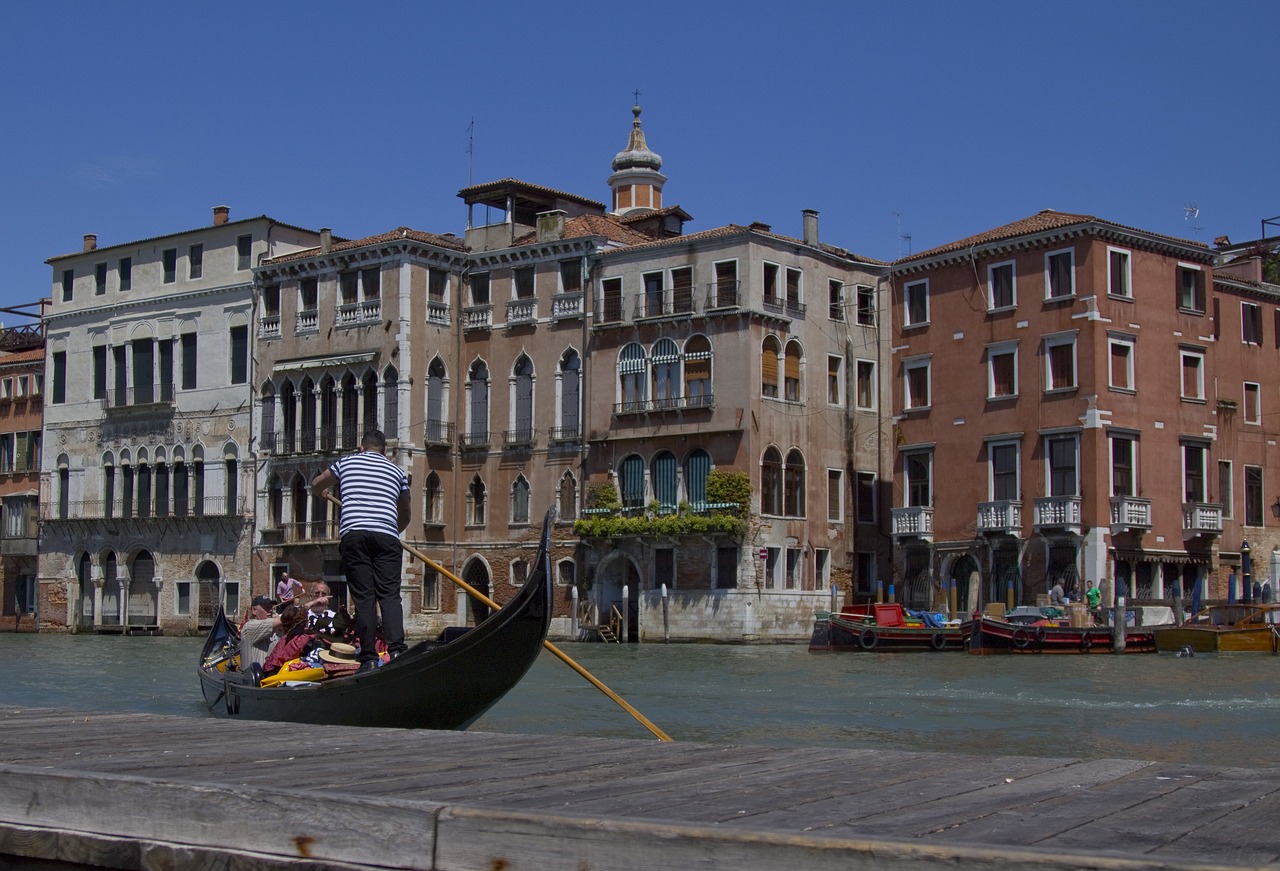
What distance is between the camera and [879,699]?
15.1m

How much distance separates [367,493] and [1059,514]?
1997 centimetres

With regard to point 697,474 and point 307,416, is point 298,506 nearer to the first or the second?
point 307,416

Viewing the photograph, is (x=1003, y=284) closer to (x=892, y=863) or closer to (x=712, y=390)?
(x=712, y=390)

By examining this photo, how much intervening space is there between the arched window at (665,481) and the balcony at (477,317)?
15.8 ft

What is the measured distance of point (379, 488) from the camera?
27.3ft

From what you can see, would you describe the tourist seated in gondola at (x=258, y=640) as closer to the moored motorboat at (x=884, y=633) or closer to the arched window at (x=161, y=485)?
the moored motorboat at (x=884, y=633)

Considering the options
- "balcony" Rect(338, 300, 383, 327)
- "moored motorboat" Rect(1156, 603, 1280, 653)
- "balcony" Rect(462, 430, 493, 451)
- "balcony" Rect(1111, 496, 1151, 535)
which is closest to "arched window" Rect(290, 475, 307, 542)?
"balcony" Rect(338, 300, 383, 327)

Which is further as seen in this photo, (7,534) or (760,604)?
(7,534)

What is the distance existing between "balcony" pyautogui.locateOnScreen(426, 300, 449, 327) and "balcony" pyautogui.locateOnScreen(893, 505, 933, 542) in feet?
33.1

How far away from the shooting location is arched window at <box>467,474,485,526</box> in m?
33.2

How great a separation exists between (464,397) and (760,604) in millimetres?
7850

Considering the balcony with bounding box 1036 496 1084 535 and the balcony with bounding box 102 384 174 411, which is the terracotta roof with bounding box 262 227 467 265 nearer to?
the balcony with bounding box 102 384 174 411

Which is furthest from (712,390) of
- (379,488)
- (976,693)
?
(379,488)

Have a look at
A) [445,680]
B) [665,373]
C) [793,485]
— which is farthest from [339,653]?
[665,373]
